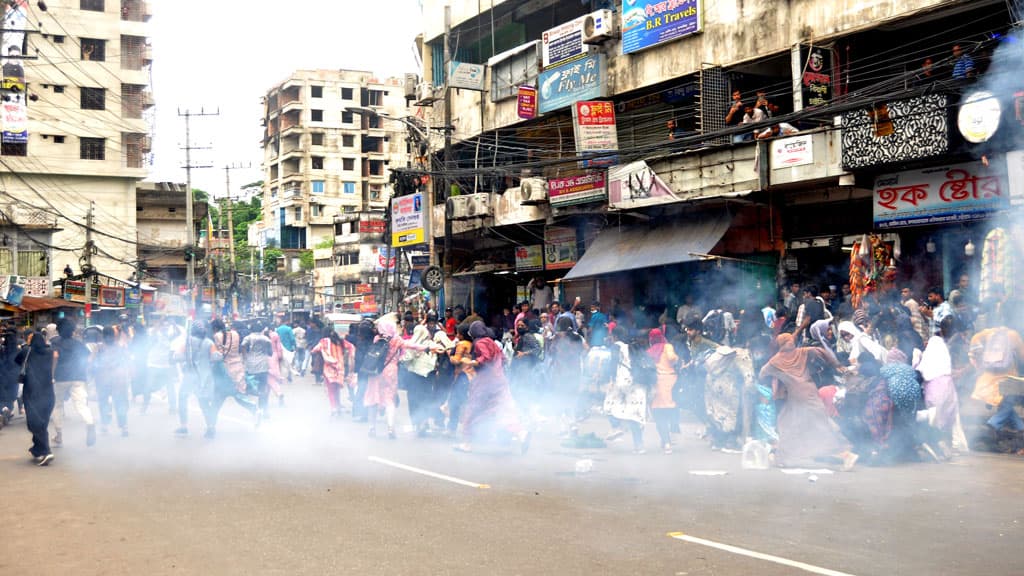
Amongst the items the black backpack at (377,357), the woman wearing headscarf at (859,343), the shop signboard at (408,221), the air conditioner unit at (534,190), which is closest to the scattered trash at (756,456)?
the woman wearing headscarf at (859,343)

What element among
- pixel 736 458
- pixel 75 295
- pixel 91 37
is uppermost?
pixel 91 37

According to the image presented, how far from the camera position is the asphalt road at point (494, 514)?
639 centimetres

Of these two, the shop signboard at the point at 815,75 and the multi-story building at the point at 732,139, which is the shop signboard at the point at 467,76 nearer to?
the multi-story building at the point at 732,139

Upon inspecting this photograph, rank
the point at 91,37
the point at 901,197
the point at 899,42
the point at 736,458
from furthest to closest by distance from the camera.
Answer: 1. the point at 91,37
2. the point at 899,42
3. the point at 901,197
4. the point at 736,458

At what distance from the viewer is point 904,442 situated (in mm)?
10836

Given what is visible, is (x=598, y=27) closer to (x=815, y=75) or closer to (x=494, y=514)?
(x=815, y=75)

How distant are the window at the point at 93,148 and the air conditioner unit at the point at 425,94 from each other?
32.8 meters

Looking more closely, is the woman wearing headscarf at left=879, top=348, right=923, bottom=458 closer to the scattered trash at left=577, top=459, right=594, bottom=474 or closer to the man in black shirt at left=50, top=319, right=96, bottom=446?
the scattered trash at left=577, top=459, right=594, bottom=474

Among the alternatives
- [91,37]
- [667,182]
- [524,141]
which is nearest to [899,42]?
[667,182]

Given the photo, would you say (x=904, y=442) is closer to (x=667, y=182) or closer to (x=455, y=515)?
(x=455, y=515)

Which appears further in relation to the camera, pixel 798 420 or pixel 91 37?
pixel 91 37

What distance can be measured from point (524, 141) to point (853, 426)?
66.2 ft

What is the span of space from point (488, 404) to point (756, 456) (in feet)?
11.2

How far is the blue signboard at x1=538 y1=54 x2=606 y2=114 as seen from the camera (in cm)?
2506
